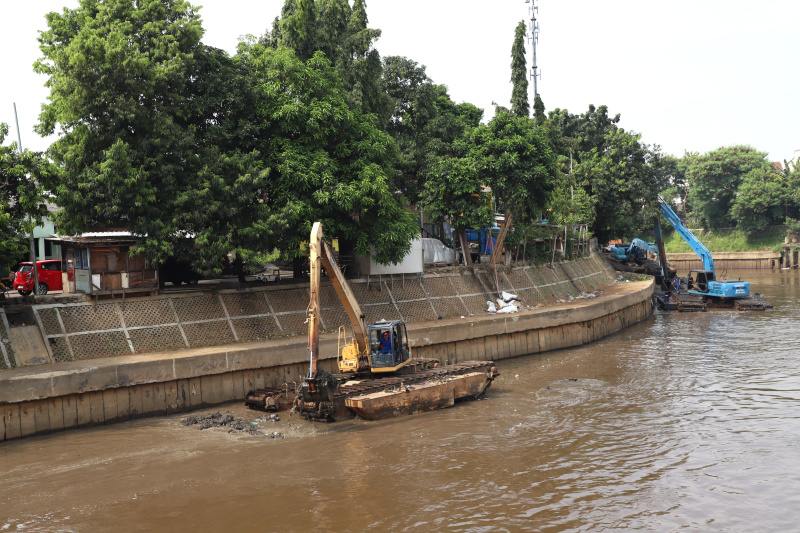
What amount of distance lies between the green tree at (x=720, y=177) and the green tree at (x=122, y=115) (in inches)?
2911

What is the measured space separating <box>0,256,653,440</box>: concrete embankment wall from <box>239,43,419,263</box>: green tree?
3.77m

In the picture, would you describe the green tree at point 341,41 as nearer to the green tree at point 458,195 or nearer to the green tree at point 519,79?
the green tree at point 458,195

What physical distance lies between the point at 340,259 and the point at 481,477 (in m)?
17.2

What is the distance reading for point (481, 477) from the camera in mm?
13883

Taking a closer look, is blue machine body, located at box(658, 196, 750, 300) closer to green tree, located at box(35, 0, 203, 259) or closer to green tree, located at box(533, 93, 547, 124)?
green tree, located at box(533, 93, 547, 124)

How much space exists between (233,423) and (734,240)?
79.0 metres

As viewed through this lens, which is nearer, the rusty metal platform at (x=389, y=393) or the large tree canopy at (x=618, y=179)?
the rusty metal platform at (x=389, y=393)

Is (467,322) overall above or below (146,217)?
below

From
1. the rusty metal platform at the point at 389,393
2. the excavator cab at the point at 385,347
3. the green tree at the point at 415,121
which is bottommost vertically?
the rusty metal platform at the point at 389,393

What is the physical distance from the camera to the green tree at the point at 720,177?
258 ft

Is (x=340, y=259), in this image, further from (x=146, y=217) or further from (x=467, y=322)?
(x=146, y=217)

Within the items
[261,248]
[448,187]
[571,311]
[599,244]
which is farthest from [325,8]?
[599,244]

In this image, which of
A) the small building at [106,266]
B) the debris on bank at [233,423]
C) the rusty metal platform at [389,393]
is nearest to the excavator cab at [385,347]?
the rusty metal platform at [389,393]

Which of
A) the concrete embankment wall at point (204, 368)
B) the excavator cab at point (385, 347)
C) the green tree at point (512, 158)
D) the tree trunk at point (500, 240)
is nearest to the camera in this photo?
the concrete embankment wall at point (204, 368)
